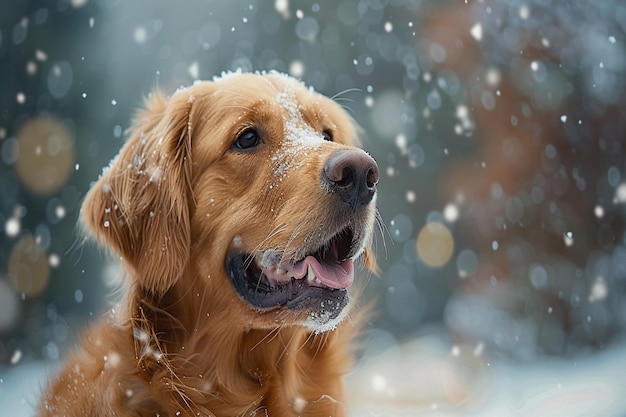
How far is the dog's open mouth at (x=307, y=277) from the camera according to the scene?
218 cm

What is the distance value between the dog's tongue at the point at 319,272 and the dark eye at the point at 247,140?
0.51 m

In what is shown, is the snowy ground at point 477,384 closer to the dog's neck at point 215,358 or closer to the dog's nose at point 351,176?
the dog's neck at point 215,358

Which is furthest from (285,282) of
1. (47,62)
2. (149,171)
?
(47,62)

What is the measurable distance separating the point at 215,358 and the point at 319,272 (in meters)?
0.55

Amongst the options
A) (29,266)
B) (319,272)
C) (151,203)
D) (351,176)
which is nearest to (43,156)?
(29,266)

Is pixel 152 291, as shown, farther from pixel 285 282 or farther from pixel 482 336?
pixel 482 336

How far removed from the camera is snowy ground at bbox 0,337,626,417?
4006 millimetres

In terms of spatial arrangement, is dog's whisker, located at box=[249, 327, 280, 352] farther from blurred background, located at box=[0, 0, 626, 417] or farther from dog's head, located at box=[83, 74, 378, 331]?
blurred background, located at box=[0, 0, 626, 417]

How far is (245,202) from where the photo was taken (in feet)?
7.64

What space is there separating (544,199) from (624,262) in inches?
37.9

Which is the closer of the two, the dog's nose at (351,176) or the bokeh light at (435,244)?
the dog's nose at (351,176)

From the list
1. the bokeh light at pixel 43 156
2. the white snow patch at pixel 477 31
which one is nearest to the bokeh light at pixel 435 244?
the white snow patch at pixel 477 31

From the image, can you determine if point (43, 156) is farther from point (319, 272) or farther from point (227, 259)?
point (319, 272)

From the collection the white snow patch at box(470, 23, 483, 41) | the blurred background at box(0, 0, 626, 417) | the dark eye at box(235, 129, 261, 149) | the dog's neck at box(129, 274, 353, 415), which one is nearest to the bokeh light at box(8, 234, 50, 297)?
the blurred background at box(0, 0, 626, 417)
